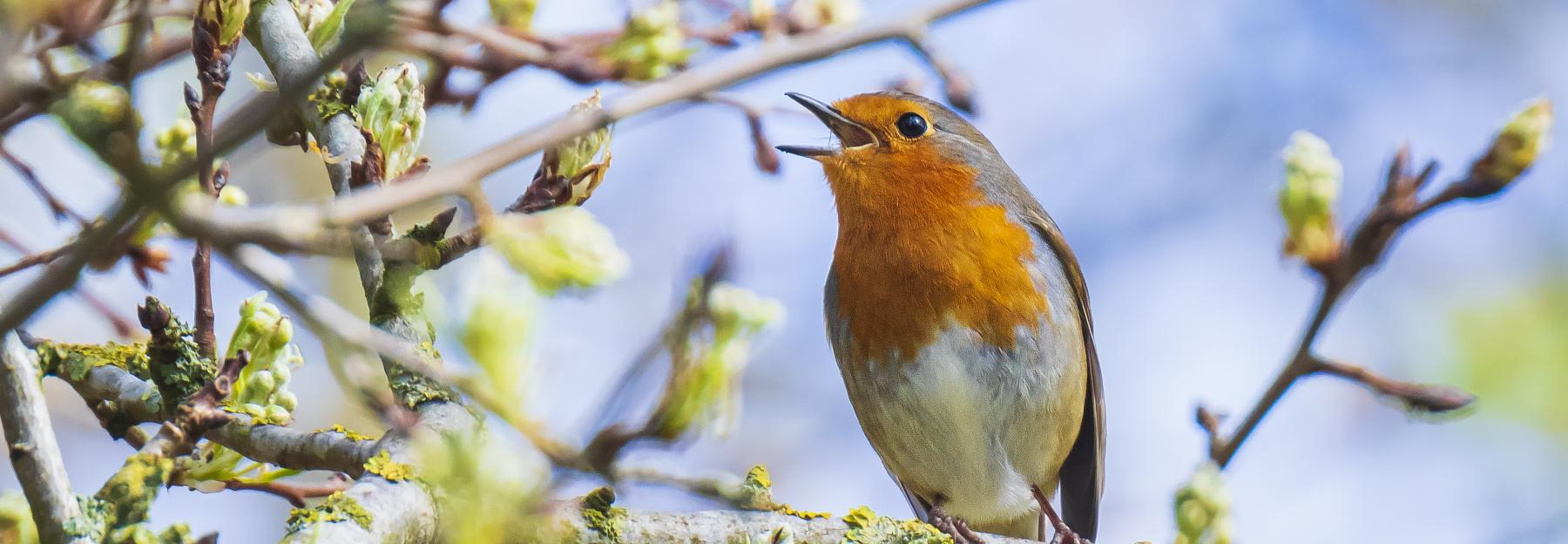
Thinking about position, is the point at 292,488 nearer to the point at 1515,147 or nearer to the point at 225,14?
the point at 225,14

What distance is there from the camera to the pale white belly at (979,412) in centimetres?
422

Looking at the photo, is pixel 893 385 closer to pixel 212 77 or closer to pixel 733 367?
pixel 212 77

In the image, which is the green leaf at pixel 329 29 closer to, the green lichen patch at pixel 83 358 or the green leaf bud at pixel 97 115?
the green lichen patch at pixel 83 358

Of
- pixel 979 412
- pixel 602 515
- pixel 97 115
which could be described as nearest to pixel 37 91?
pixel 97 115

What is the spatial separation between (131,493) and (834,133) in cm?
344

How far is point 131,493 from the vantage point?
1.53 metres

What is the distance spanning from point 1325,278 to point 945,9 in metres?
0.42

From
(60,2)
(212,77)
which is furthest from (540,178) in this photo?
(60,2)

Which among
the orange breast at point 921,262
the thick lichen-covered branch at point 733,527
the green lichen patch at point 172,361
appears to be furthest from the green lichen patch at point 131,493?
the orange breast at point 921,262

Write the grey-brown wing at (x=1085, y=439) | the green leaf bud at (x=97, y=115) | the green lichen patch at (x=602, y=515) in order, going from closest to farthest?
the green leaf bud at (x=97, y=115), the green lichen patch at (x=602, y=515), the grey-brown wing at (x=1085, y=439)

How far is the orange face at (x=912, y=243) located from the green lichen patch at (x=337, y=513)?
261 cm

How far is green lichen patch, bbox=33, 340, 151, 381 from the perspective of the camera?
2320 mm

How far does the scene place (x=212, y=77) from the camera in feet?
6.19

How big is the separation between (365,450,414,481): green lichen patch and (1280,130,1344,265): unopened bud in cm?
119
